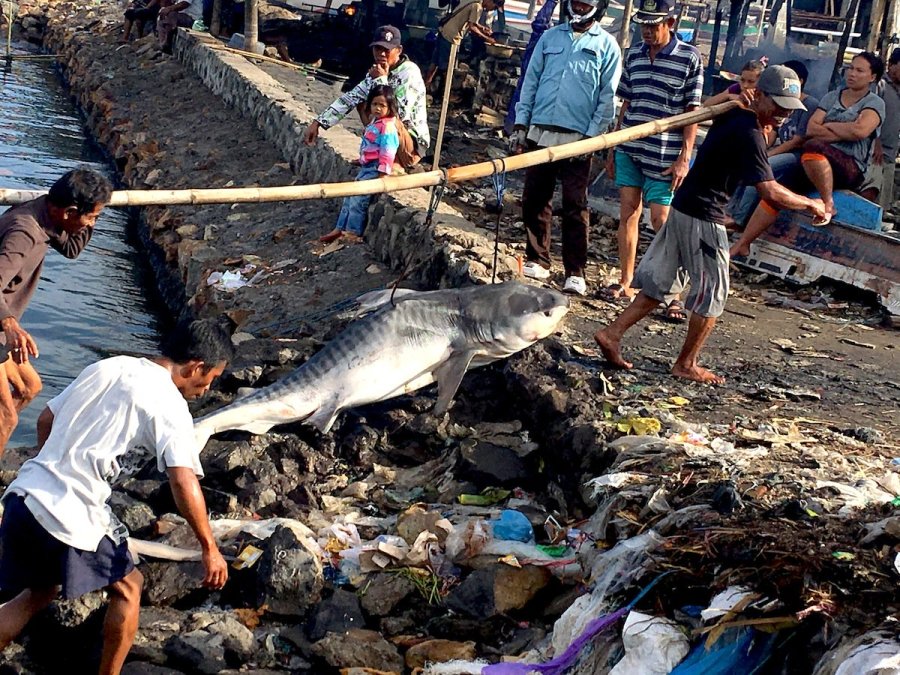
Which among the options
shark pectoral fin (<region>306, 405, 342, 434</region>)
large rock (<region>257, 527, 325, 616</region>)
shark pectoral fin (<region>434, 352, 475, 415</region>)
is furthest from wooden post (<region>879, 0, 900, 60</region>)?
large rock (<region>257, 527, 325, 616</region>)

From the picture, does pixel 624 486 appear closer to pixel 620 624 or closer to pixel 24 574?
pixel 620 624

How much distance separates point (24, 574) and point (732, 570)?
8.62ft

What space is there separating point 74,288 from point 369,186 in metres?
6.17

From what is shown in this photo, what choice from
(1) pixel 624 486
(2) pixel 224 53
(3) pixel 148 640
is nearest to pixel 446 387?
(1) pixel 624 486

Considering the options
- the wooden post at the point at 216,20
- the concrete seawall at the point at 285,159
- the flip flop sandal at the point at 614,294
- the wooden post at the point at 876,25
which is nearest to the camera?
the flip flop sandal at the point at 614,294

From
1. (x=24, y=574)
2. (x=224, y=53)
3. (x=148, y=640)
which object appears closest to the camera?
(x=24, y=574)

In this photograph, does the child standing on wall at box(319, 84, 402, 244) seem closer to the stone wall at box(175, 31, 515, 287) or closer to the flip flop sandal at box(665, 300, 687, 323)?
the stone wall at box(175, 31, 515, 287)

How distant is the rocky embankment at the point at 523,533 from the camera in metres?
4.07

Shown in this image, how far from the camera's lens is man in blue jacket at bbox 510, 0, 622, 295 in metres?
8.18

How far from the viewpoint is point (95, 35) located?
24797mm

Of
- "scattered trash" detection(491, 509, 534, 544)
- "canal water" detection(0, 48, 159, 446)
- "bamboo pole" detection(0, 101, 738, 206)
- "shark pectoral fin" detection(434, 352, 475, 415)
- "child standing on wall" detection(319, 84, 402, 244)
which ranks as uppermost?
"bamboo pole" detection(0, 101, 738, 206)

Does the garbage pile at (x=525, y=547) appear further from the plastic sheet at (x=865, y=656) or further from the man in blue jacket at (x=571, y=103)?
the man in blue jacket at (x=571, y=103)

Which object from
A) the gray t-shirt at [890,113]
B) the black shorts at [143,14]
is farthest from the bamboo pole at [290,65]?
the gray t-shirt at [890,113]

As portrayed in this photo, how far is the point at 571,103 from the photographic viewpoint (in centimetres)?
823
